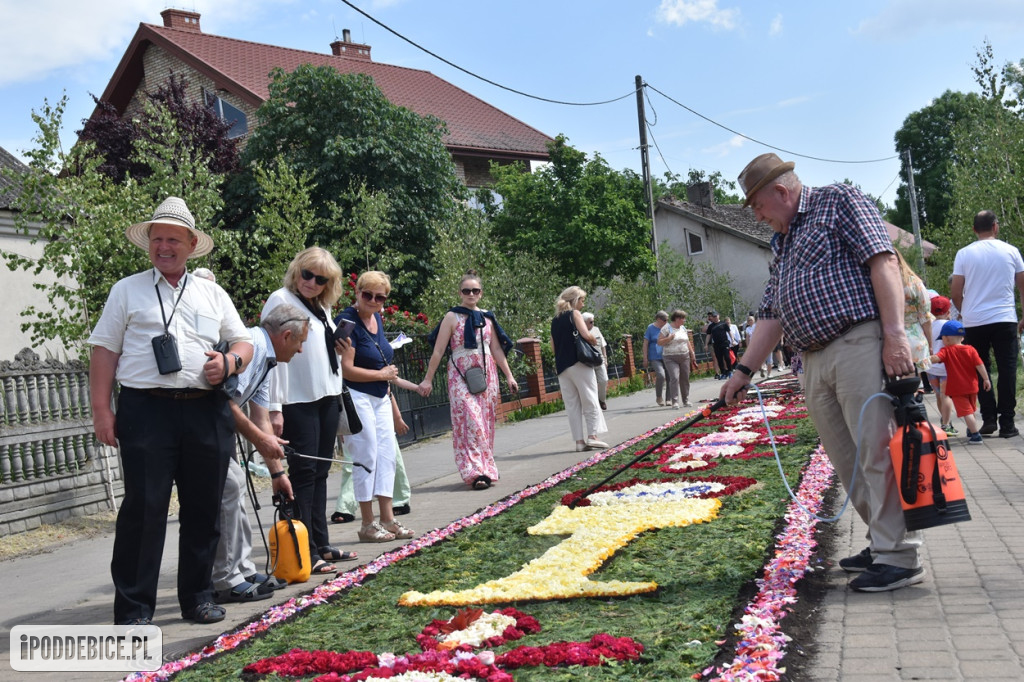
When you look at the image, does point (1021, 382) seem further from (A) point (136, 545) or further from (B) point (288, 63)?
(B) point (288, 63)

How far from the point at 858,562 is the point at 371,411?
3.98 metres

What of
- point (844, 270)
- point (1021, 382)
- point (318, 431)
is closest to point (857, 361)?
point (844, 270)

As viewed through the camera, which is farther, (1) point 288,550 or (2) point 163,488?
(1) point 288,550

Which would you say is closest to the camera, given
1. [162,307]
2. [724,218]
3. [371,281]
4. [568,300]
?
Answer: [162,307]

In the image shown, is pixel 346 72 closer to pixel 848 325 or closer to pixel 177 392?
pixel 177 392

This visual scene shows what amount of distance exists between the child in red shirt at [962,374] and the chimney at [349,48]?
4086 centimetres

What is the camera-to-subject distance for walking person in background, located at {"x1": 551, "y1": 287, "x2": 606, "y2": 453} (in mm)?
13453

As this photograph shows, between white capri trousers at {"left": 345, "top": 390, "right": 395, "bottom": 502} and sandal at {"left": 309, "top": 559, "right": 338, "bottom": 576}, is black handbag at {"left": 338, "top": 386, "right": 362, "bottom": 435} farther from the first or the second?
sandal at {"left": 309, "top": 559, "right": 338, "bottom": 576}

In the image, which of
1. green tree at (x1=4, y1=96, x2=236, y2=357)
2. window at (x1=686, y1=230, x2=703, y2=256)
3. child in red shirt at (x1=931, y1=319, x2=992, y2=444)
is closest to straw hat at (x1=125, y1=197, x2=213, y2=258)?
green tree at (x1=4, y1=96, x2=236, y2=357)

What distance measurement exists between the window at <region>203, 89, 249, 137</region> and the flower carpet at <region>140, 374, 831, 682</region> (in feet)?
107

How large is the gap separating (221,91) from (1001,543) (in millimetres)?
36791

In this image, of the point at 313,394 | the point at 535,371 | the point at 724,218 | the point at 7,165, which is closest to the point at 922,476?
the point at 313,394

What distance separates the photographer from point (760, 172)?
5375 millimetres

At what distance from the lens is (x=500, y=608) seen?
17.0ft
